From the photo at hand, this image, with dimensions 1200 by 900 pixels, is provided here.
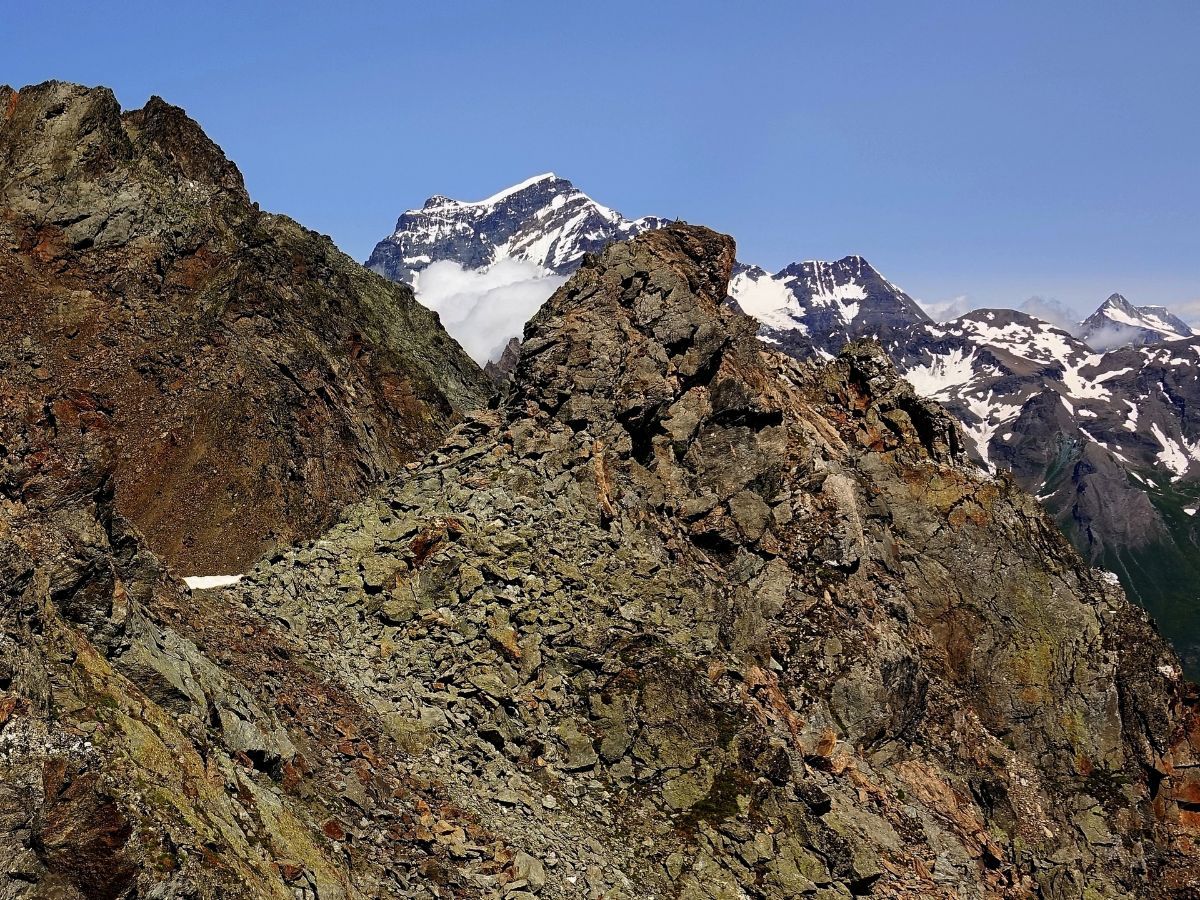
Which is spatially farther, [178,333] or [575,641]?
[178,333]

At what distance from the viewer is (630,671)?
33625 mm

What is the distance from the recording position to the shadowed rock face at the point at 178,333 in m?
52.6

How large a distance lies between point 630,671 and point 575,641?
2374mm

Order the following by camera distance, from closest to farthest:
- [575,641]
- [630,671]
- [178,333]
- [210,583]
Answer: [630,671], [575,641], [210,583], [178,333]

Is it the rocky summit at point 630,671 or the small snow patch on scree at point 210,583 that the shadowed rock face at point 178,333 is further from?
the small snow patch on scree at point 210,583

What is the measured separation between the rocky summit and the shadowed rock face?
4727 mm

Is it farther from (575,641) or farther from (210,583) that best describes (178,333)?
(575,641)

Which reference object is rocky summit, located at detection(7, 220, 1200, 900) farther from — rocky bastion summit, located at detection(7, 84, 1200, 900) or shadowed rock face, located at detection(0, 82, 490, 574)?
shadowed rock face, located at detection(0, 82, 490, 574)

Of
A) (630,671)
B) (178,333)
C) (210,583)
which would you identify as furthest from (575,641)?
(178,333)

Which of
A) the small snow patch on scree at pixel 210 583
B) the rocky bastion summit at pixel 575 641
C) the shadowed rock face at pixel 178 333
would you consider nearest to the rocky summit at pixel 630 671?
the rocky bastion summit at pixel 575 641

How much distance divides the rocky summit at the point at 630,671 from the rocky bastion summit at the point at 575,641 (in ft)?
0.40

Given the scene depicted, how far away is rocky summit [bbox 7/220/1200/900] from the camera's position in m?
20.7

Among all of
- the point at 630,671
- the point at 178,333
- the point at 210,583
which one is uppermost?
the point at 178,333

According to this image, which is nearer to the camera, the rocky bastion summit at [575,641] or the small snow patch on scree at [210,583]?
the rocky bastion summit at [575,641]
